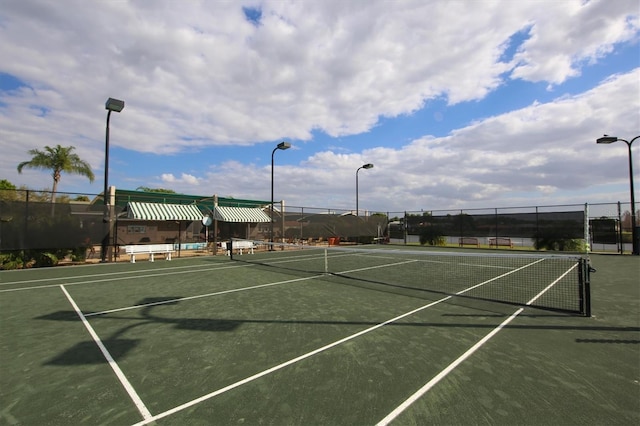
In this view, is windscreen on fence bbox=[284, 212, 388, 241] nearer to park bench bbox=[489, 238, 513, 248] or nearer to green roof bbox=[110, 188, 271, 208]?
green roof bbox=[110, 188, 271, 208]

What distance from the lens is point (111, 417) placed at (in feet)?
10.2

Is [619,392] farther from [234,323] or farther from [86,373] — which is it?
[86,373]

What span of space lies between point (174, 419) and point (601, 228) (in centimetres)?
2811

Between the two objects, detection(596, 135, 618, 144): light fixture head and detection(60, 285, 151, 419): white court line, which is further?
detection(596, 135, 618, 144): light fixture head

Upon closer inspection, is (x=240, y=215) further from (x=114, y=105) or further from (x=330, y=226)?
(x=114, y=105)

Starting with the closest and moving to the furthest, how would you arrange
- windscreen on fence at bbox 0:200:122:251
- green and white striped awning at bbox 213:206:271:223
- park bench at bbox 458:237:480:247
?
windscreen on fence at bbox 0:200:122:251 < green and white striped awning at bbox 213:206:271:223 < park bench at bbox 458:237:480:247

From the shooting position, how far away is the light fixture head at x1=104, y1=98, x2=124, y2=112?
535 inches

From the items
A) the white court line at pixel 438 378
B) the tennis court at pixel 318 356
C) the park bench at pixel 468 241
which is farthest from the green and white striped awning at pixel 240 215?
the white court line at pixel 438 378

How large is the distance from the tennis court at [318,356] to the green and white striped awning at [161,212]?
12.0 m

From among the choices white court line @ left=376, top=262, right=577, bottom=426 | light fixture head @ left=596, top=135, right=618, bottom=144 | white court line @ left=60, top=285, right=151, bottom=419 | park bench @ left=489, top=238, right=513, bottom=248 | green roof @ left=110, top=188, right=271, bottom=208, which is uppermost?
light fixture head @ left=596, top=135, right=618, bottom=144

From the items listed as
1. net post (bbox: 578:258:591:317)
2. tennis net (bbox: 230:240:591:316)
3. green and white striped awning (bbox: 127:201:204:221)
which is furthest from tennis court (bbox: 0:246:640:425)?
green and white striped awning (bbox: 127:201:204:221)

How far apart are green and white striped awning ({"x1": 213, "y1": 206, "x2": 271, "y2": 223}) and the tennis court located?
15125 mm

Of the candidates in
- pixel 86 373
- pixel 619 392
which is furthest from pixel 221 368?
pixel 619 392

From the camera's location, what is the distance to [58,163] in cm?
2747
